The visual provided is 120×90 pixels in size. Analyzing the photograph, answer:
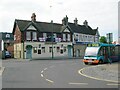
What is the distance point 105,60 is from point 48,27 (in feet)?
111

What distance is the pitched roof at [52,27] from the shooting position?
60.8 metres

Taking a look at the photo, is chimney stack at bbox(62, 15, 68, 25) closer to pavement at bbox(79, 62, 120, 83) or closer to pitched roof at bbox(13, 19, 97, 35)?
pitched roof at bbox(13, 19, 97, 35)

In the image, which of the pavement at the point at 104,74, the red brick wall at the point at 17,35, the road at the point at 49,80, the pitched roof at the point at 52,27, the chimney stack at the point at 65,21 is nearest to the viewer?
the road at the point at 49,80

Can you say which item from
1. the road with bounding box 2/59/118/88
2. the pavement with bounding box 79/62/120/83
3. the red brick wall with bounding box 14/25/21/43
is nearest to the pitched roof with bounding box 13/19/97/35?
the red brick wall with bounding box 14/25/21/43

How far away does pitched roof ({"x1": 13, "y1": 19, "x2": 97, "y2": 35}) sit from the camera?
60.8 metres

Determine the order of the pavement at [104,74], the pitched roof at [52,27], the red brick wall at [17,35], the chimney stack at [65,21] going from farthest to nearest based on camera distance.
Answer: the chimney stack at [65,21]
the pitched roof at [52,27]
the red brick wall at [17,35]
the pavement at [104,74]

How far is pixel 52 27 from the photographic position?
66.9 m

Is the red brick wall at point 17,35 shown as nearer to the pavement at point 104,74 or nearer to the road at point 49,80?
the road at point 49,80

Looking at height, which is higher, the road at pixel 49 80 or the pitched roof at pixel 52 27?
the pitched roof at pixel 52 27

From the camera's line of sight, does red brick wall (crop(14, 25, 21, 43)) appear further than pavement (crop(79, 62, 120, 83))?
Yes

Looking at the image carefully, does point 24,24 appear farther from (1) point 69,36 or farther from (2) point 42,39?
(1) point 69,36

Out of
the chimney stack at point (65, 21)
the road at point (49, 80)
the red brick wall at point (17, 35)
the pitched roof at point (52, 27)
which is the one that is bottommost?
the road at point (49, 80)

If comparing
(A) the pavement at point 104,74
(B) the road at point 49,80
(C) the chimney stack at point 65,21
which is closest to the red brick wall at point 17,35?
(C) the chimney stack at point 65,21

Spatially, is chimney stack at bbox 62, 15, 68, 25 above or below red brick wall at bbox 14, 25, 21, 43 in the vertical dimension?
above
